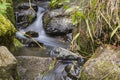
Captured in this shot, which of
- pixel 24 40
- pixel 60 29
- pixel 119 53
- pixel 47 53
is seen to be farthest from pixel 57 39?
pixel 119 53

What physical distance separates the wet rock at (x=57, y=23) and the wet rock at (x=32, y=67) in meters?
2.33

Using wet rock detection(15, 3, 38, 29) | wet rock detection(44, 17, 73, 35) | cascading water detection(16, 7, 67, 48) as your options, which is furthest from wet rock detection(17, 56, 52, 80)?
wet rock detection(15, 3, 38, 29)

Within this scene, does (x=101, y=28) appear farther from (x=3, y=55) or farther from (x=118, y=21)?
(x=3, y=55)

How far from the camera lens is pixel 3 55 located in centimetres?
364

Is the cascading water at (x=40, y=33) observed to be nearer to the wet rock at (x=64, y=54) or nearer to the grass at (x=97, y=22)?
the wet rock at (x=64, y=54)

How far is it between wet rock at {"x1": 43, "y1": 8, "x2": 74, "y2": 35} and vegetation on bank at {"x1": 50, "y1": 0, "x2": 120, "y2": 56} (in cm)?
246

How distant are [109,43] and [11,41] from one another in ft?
6.04

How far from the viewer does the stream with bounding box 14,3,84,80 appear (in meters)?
4.09

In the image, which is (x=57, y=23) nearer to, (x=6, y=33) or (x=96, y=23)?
(x=6, y=33)

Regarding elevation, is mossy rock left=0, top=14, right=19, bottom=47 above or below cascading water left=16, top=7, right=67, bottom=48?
above

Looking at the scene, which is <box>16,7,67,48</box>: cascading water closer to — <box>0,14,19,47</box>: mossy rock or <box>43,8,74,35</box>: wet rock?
<box>43,8,74,35</box>: wet rock

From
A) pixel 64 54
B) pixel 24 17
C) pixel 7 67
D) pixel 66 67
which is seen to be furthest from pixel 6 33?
pixel 24 17

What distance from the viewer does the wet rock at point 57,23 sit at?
22.3ft

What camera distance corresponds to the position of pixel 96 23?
154 inches
